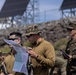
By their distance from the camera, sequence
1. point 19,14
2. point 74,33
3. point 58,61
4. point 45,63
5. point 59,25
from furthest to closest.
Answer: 1. point 19,14
2. point 59,25
3. point 58,61
4. point 74,33
5. point 45,63

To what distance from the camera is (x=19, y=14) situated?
1212 inches

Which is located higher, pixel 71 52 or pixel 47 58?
pixel 47 58

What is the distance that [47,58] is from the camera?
5.62 meters

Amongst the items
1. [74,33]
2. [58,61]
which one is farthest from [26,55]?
[58,61]

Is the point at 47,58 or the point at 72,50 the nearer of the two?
the point at 47,58

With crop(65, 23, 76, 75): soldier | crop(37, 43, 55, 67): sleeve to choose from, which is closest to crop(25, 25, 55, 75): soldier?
crop(37, 43, 55, 67): sleeve

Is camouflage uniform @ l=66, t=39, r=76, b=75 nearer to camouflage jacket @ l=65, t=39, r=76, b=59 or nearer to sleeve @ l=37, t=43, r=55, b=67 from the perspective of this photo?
camouflage jacket @ l=65, t=39, r=76, b=59

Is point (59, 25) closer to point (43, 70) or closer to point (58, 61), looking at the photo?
point (58, 61)

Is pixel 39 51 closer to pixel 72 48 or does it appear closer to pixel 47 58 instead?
pixel 47 58

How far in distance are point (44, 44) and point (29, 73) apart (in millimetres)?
466

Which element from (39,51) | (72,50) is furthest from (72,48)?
(39,51)

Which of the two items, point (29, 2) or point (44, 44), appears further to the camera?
point (29, 2)

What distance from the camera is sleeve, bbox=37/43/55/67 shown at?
5527 millimetres

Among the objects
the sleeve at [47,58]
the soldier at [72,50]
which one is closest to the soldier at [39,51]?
the sleeve at [47,58]
